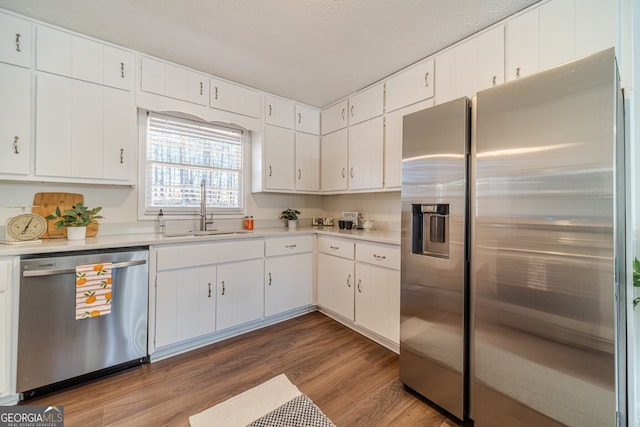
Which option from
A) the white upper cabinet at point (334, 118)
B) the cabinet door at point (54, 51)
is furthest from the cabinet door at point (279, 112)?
the cabinet door at point (54, 51)

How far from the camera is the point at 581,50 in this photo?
149cm

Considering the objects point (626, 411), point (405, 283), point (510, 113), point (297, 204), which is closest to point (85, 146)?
point (297, 204)

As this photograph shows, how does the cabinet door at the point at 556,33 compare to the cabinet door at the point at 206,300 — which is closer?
the cabinet door at the point at 556,33

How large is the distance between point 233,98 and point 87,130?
132 centimetres

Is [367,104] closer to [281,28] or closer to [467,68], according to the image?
[467,68]

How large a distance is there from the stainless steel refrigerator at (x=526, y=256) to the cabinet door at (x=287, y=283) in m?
1.46

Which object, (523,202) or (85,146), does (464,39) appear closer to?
(523,202)

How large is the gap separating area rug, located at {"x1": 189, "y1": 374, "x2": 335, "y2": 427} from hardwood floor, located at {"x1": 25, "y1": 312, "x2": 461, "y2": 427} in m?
0.08

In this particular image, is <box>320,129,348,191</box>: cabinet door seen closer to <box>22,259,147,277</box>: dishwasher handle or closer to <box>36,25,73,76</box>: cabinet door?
<box>22,259,147,277</box>: dishwasher handle

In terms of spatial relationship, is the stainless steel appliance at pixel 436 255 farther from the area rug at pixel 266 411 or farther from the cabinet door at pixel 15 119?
the cabinet door at pixel 15 119

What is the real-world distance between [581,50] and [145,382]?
356cm

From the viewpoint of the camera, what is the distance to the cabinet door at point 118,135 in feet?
7.00

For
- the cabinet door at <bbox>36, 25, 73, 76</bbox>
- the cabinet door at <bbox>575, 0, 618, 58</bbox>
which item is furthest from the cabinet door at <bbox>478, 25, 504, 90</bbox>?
the cabinet door at <bbox>36, 25, 73, 76</bbox>

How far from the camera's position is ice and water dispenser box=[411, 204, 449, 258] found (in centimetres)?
164
